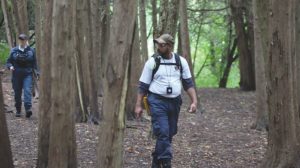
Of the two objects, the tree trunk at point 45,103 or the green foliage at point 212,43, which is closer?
the tree trunk at point 45,103

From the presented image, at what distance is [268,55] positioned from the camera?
24.1ft

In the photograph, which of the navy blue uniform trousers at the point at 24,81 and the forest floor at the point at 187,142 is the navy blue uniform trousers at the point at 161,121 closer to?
the forest floor at the point at 187,142

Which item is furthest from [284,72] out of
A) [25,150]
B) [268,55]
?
[25,150]

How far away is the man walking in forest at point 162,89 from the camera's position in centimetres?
753

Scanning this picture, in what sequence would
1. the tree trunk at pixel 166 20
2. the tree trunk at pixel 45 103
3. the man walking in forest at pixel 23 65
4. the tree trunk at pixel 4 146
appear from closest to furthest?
the tree trunk at pixel 4 146 < the tree trunk at pixel 45 103 < the tree trunk at pixel 166 20 < the man walking in forest at pixel 23 65

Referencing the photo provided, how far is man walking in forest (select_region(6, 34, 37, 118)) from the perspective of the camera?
12.5 meters

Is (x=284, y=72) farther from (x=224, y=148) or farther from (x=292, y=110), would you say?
(x=224, y=148)

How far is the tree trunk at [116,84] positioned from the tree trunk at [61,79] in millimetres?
997

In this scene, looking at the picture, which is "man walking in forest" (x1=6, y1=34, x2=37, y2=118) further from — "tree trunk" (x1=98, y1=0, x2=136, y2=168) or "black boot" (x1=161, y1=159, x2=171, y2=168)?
"tree trunk" (x1=98, y1=0, x2=136, y2=168)

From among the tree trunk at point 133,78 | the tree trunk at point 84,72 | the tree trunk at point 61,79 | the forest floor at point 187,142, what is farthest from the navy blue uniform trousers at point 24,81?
the tree trunk at point 61,79

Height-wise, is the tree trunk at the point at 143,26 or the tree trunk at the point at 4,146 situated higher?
the tree trunk at the point at 143,26

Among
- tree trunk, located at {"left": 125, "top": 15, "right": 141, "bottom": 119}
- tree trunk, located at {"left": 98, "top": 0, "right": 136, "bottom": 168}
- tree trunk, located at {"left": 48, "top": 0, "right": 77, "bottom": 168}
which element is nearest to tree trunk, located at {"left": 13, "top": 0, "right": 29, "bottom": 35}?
tree trunk, located at {"left": 125, "top": 15, "right": 141, "bottom": 119}

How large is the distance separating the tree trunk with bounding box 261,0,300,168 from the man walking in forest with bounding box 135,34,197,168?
52.7 inches

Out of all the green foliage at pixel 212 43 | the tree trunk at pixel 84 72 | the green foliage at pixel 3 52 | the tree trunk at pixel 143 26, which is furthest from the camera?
the green foliage at pixel 212 43
